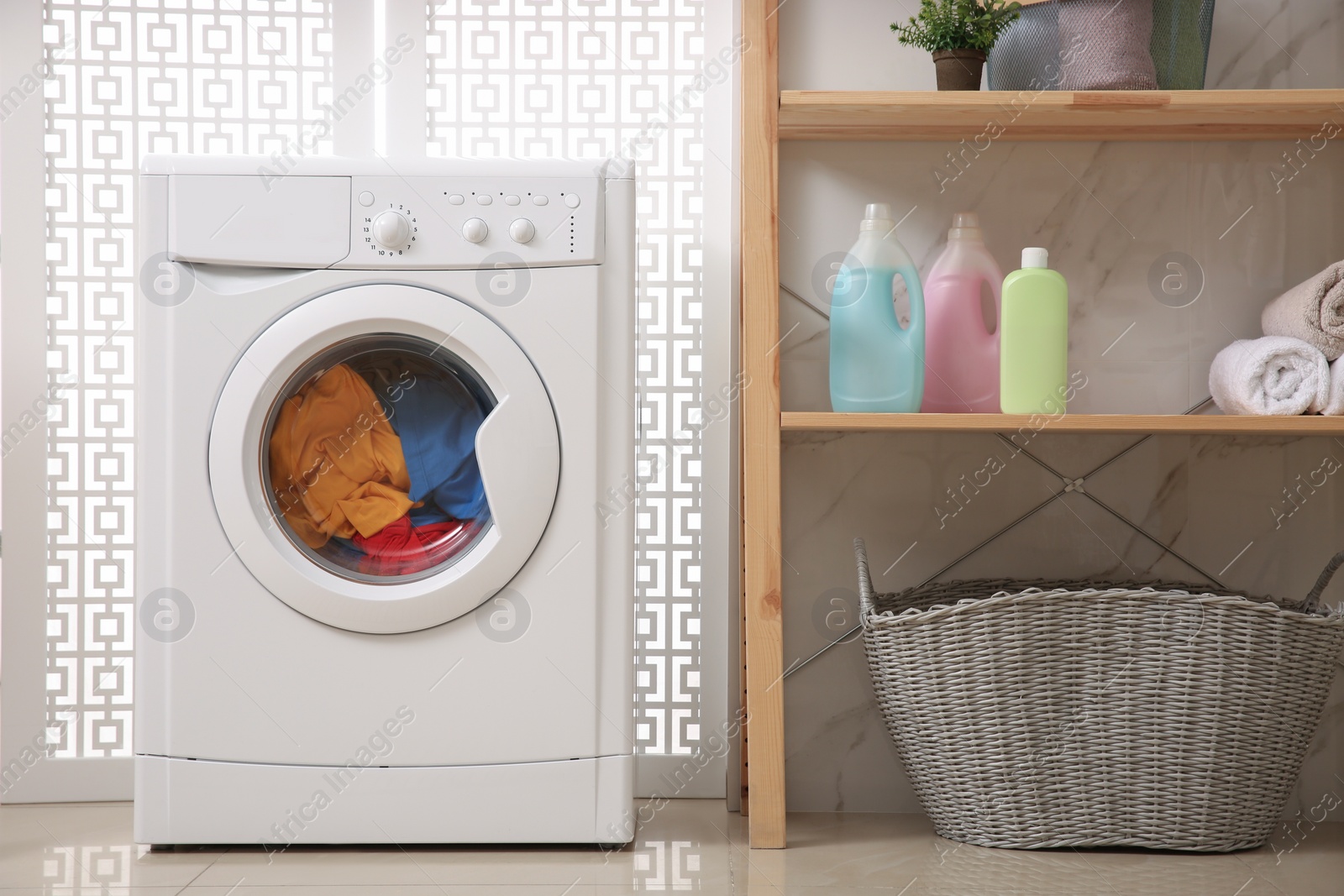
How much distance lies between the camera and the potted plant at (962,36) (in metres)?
1.31

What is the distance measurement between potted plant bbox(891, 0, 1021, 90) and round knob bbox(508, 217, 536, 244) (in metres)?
0.61

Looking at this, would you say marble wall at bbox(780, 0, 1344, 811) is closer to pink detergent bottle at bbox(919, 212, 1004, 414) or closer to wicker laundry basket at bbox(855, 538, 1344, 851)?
pink detergent bottle at bbox(919, 212, 1004, 414)

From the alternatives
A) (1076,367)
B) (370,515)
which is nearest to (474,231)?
(370,515)

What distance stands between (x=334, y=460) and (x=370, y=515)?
8cm

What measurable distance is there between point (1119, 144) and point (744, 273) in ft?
2.30

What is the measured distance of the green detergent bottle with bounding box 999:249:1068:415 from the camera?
49.3 inches

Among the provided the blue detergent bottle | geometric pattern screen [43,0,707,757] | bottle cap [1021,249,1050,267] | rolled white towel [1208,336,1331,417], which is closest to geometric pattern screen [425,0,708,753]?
geometric pattern screen [43,0,707,757]

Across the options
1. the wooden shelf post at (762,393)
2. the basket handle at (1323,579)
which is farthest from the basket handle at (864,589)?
the wooden shelf post at (762,393)

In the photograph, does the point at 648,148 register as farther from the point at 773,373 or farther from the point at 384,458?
the point at 384,458

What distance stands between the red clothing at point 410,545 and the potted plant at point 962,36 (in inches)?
35.2

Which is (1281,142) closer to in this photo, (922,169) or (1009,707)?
(922,169)

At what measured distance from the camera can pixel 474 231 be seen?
118 centimetres

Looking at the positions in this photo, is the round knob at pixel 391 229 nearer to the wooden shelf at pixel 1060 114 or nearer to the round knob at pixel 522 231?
the round knob at pixel 522 231

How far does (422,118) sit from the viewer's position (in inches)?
61.1
